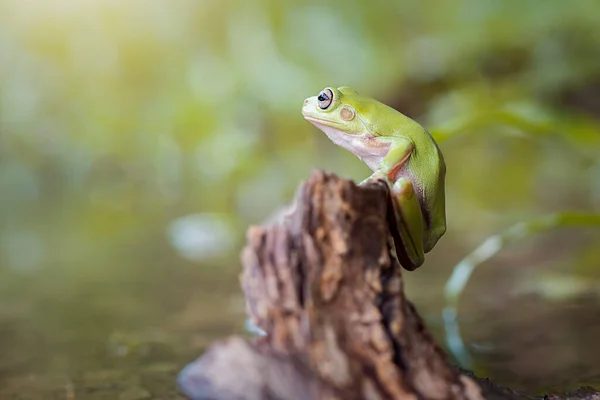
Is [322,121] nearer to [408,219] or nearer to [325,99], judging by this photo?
[325,99]

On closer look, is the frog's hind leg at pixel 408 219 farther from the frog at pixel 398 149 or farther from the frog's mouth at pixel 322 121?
the frog's mouth at pixel 322 121

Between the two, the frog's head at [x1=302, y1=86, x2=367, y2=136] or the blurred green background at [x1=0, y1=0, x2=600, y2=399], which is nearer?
the frog's head at [x1=302, y1=86, x2=367, y2=136]

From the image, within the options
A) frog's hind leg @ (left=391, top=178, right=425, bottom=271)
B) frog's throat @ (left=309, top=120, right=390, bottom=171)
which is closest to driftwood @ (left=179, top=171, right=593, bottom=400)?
frog's hind leg @ (left=391, top=178, right=425, bottom=271)

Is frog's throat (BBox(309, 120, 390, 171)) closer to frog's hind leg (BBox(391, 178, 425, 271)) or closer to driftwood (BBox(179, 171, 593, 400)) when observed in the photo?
frog's hind leg (BBox(391, 178, 425, 271))

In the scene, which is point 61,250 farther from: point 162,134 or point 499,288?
point 499,288

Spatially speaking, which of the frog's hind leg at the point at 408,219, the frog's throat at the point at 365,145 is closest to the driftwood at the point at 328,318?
the frog's hind leg at the point at 408,219

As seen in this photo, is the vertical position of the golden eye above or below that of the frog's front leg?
above

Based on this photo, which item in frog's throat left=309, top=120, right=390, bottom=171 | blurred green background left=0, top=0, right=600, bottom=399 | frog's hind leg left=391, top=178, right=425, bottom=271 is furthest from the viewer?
blurred green background left=0, top=0, right=600, bottom=399

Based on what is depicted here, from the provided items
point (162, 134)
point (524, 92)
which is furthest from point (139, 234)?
point (524, 92)
